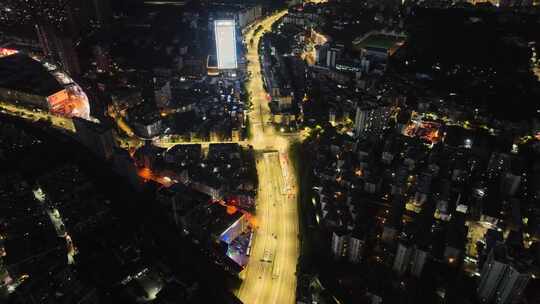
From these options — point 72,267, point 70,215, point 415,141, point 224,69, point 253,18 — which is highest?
point 253,18

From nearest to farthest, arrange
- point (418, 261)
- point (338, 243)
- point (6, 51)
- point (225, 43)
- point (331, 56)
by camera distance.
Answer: point (418, 261) → point (338, 243) → point (225, 43) → point (331, 56) → point (6, 51)

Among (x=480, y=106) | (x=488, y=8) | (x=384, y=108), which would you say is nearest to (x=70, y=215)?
(x=384, y=108)

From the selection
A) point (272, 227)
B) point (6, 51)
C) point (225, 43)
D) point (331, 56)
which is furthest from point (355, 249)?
point (6, 51)

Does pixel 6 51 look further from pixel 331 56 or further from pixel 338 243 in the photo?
pixel 338 243

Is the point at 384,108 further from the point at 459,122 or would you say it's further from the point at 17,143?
the point at 17,143

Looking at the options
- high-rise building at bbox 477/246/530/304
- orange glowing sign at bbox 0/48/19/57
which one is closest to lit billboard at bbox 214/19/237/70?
orange glowing sign at bbox 0/48/19/57
